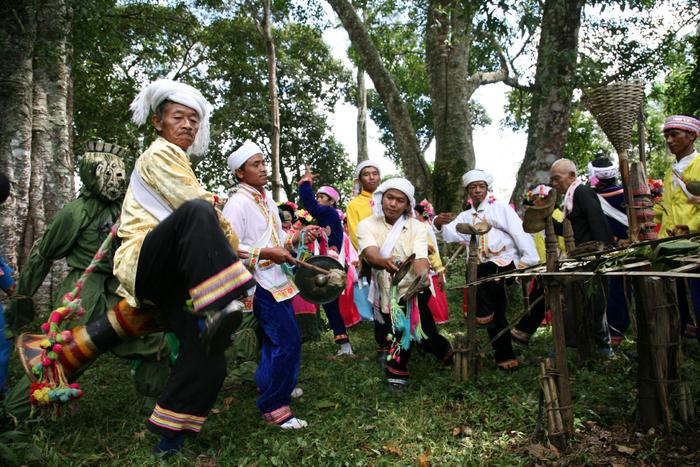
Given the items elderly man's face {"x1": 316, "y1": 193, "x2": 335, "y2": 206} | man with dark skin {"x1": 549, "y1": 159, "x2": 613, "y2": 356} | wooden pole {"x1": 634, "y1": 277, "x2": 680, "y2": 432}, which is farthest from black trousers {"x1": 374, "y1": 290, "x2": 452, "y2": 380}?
elderly man's face {"x1": 316, "y1": 193, "x2": 335, "y2": 206}

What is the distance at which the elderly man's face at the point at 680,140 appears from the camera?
4770mm

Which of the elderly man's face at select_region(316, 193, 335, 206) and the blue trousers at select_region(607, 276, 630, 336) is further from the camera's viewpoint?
the elderly man's face at select_region(316, 193, 335, 206)

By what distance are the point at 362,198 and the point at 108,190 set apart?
3.08 meters

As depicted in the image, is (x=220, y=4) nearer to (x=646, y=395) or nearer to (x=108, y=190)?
(x=108, y=190)

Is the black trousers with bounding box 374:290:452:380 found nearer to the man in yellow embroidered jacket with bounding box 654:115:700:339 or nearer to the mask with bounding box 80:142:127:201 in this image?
the man in yellow embroidered jacket with bounding box 654:115:700:339

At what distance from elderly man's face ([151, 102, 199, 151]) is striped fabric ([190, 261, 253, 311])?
101cm

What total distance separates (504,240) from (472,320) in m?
1.02

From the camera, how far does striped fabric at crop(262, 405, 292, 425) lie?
3834 millimetres

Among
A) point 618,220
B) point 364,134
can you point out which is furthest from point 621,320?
point 364,134

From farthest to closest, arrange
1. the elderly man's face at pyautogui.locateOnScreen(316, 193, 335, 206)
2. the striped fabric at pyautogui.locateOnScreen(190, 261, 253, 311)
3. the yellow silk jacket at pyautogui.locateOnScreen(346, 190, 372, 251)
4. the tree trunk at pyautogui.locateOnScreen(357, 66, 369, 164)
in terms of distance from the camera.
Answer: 1. the tree trunk at pyautogui.locateOnScreen(357, 66, 369, 164)
2. the elderly man's face at pyautogui.locateOnScreen(316, 193, 335, 206)
3. the yellow silk jacket at pyautogui.locateOnScreen(346, 190, 372, 251)
4. the striped fabric at pyautogui.locateOnScreen(190, 261, 253, 311)

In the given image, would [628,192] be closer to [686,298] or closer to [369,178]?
[686,298]

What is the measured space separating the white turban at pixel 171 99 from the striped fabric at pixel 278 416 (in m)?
1.84

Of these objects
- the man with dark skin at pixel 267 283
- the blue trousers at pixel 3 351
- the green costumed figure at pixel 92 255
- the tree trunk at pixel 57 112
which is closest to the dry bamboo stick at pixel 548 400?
the man with dark skin at pixel 267 283

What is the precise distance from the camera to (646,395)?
3322 millimetres
